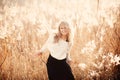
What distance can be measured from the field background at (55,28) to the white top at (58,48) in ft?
0.23

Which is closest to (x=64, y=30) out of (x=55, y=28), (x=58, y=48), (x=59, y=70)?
(x=55, y=28)

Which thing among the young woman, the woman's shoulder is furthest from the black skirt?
the woman's shoulder

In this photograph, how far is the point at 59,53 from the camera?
4703 millimetres

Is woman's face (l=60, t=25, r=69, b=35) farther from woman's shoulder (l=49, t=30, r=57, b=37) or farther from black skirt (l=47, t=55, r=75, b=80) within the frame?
black skirt (l=47, t=55, r=75, b=80)

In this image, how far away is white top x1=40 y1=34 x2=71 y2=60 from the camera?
15.4 ft

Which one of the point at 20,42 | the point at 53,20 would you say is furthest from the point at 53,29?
the point at 20,42

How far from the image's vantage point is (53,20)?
479 cm

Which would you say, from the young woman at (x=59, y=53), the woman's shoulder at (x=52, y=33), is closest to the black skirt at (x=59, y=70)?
the young woman at (x=59, y=53)

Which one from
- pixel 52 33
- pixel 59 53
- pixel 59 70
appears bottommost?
pixel 59 70

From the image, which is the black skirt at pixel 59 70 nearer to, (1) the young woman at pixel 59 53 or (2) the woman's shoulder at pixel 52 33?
(1) the young woman at pixel 59 53

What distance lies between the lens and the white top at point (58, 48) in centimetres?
471

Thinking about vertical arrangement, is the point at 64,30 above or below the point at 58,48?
above

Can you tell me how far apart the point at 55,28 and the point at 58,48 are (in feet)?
0.77

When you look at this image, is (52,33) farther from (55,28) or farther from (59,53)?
(59,53)
